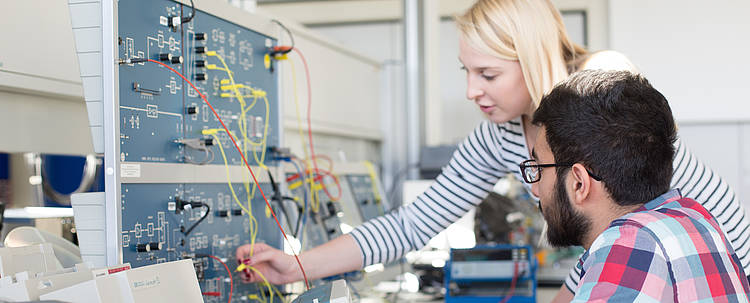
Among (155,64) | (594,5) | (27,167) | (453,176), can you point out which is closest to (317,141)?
(453,176)

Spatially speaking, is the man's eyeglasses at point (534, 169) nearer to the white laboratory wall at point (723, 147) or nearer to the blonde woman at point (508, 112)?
the blonde woman at point (508, 112)

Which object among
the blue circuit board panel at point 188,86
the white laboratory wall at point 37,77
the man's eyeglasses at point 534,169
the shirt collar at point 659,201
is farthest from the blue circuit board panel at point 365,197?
the shirt collar at point 659,201

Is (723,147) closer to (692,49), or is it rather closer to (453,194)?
(692,49)

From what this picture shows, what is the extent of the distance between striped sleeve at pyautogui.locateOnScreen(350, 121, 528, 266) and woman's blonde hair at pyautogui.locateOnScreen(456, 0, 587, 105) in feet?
0.80

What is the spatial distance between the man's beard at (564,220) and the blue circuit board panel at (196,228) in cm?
74

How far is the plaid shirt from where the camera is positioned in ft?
3.11

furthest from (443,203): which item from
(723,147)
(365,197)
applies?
(723,147)

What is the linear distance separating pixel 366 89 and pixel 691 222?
2.39 meters

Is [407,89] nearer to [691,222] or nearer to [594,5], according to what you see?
[594,5]

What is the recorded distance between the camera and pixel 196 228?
1.52m

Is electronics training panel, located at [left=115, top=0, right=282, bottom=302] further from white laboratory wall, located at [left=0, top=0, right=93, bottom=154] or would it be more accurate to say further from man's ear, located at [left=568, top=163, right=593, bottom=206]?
man's ear, located at [left=568, top=163, right=593, bottom=206]

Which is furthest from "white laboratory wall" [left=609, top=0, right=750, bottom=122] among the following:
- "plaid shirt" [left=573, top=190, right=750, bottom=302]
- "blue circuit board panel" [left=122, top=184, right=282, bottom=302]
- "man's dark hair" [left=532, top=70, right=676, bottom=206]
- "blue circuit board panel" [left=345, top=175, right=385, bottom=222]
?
"plaid shirt" [left=573, top=190, right=750, bottom=302]

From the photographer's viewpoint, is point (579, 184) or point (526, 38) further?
point (526, 38)

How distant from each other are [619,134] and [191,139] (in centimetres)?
87
